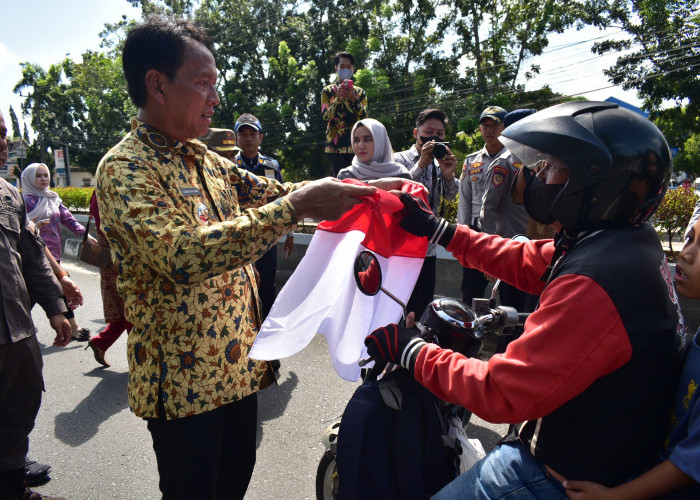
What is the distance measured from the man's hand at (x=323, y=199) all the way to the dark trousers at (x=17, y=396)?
72.0 inches

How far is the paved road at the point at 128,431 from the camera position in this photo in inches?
114

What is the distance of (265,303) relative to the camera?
489 centimetres

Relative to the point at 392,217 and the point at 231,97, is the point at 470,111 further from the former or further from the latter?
the point at 392,217

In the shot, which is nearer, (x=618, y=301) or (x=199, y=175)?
(x=618, y=301)

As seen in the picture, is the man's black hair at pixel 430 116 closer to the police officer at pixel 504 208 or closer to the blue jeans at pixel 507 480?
the police officer at pixel 504 208

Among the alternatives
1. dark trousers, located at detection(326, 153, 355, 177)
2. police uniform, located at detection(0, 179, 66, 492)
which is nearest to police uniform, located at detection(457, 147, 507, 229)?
dark trousers, located at detection(326, 153, 355, 177)

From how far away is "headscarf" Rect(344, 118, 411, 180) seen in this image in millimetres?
3961

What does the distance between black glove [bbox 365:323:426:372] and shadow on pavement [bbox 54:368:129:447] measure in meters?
2.90

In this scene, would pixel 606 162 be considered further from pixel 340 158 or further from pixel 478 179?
pixel 340 158

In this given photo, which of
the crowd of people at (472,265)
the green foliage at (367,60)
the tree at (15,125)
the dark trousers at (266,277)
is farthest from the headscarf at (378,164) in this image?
the tree at (15,125)

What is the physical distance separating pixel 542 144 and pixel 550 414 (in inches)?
31.0

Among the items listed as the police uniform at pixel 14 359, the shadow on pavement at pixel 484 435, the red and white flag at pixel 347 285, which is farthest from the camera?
the shadow on pavement at pixel 484 435

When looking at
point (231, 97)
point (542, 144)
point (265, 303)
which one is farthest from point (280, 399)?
point (231, 97)

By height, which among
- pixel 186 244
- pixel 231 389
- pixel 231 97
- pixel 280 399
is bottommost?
pixel 280 399
